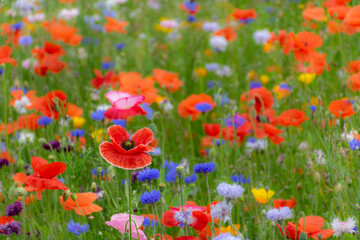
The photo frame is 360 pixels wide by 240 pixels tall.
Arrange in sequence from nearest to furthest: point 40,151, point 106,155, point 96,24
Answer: point 106,155 < point 40,151 < point 96,24

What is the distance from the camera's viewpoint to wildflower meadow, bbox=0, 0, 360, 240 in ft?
4.44

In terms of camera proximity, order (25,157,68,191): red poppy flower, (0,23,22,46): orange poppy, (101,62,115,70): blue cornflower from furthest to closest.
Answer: (101,62,115,70): blue cornflower
(0,23,22,46): orange poppy
(25,157,68,191): red poppy flower

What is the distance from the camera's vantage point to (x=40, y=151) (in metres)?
2.09

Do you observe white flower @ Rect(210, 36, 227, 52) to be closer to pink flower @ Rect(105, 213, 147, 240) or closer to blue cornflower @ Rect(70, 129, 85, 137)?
blue cornflower @ Rect(70, 129, 85, 137)

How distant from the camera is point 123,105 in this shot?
1.37 metres

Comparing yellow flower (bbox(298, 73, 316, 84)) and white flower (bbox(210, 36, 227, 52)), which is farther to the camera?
white flower (bbox(210, 36, 227, 52))

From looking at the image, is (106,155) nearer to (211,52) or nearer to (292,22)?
(292,22)

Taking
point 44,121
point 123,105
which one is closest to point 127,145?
point 123,105

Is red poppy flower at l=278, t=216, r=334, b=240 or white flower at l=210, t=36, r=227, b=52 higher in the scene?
red poppy flower at l=278, t=216, r=334, b=240

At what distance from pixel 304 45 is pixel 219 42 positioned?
106cm

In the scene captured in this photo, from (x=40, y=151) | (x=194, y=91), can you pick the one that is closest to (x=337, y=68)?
(x=194, y=91)

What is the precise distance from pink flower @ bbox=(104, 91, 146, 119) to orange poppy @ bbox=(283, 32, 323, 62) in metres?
0.90

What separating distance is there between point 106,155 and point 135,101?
22 centimetres

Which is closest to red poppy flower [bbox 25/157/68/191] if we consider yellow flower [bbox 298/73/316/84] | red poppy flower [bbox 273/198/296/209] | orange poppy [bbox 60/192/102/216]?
orange poppy [bbox 60/192/102/216]
